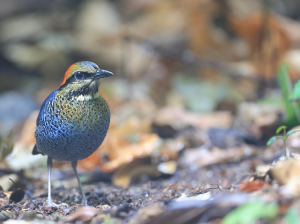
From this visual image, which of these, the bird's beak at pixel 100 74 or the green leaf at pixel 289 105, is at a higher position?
the bird's beak at pixel 100 74

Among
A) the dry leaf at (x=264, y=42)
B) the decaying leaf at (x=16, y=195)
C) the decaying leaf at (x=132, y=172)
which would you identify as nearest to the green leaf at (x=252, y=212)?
the decaying leaf at (x=16, y=195)

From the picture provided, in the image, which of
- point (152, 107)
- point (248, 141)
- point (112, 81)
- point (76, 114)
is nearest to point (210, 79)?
point (152, 107)

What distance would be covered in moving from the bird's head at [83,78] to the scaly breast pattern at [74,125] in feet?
0.22

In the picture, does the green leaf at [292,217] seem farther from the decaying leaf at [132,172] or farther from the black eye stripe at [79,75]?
the decaying leaf at [132,172]

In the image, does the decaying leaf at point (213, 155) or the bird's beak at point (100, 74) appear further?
the decaying leaf at point (213, 155)

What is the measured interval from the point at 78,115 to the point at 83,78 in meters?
0.34

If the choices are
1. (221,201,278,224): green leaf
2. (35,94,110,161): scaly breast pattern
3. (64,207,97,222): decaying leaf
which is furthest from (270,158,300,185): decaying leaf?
(35,94,110,161): scaly breast pattern

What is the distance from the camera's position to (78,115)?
3172 millimetres

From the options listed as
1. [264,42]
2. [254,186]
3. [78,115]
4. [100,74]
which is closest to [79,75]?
[100,74]

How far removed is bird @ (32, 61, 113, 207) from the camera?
125 inches

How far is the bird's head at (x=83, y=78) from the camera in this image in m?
3.22

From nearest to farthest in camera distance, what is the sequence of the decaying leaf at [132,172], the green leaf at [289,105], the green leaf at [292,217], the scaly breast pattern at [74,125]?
the green leaf at [292,217] < the scaly breast pattern at [74,125] < the green leaf at [289,105] < the decaying leaf at [132,172]

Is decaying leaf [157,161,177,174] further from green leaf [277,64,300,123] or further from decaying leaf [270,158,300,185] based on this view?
decaying leaf [270,158,300,185]

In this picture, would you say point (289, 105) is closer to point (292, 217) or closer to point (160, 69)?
point (292, 217)
